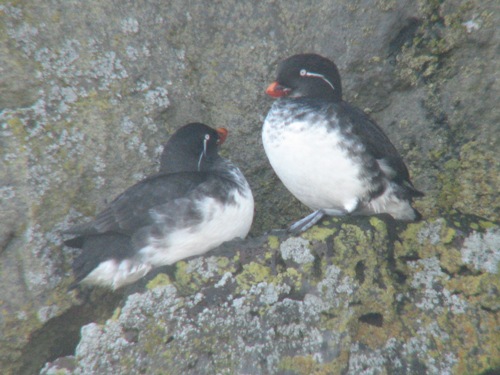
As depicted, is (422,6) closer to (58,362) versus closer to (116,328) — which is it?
(116,328)

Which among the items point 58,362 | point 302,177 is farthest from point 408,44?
point 58,362

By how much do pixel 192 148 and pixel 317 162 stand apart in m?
0.77

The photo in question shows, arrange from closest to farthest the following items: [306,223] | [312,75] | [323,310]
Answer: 1. [323,310]
2. [306,223]
3. [312,75]

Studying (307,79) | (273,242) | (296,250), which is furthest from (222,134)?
(296,250)

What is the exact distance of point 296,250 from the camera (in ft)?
10.6

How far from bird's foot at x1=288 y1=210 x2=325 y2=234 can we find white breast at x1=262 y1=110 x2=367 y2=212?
0.15 metres

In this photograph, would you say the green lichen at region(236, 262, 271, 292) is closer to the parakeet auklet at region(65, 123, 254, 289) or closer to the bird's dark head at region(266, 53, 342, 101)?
the parakeet auklet at region(65, 123, 254, 289)

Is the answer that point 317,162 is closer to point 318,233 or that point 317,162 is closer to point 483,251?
point 318,233

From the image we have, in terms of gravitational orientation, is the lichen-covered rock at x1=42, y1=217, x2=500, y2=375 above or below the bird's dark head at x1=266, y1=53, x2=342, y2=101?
below

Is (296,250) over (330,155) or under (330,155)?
under

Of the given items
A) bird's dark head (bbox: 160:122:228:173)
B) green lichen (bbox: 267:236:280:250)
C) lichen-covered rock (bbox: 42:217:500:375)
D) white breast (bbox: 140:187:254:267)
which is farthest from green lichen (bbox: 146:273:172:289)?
bird's dark head (bbox: 160:122:228:173)

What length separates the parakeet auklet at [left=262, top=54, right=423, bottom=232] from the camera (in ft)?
11.8

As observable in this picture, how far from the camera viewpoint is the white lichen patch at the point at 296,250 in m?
3.20

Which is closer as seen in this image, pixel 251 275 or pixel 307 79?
pixel 251 275
